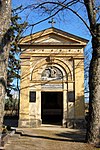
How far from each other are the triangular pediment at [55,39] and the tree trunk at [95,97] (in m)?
9.74

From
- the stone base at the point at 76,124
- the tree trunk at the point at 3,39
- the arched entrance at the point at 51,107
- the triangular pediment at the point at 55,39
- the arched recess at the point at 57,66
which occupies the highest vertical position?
the triangular pediment at the point at 55,39

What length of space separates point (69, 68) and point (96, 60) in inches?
382

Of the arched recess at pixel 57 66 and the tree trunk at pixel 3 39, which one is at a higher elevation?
the arched recess at pixel 57 66

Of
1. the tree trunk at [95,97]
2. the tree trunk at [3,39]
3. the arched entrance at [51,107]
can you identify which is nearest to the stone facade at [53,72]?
the arched entrance at [51,107]

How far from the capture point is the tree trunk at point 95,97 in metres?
11.2

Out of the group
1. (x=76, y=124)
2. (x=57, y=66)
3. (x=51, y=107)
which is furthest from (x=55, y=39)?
(x=51, y=107)

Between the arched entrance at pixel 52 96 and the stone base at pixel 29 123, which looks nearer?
the stone base at pixel 29 123

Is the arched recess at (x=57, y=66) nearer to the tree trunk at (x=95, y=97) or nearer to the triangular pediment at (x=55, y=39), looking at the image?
the triangular pediment at (x=55, y=39)

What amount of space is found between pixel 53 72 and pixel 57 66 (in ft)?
→ 2.02

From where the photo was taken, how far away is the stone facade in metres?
20.6

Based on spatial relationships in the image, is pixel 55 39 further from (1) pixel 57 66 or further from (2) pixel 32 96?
(2) pixel 32 96

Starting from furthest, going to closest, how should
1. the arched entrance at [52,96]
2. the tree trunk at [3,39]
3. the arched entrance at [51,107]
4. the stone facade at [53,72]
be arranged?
the arched entrance at [51,107]
the arched entrance at [52,96]
the stone facade at [53,72]
the tree trunk at [3,39]

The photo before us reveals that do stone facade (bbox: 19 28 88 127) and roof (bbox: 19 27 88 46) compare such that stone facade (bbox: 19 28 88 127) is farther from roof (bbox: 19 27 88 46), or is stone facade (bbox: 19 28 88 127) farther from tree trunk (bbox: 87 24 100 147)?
tree trunk (bbox: 87 24 100 147)

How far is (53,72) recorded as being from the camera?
21328 millimetres
